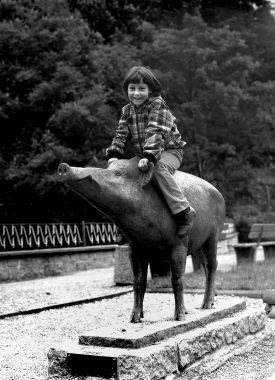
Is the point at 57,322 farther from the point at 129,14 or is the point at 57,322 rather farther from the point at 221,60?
the point at 129,14

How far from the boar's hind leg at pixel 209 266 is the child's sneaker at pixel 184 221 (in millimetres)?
966

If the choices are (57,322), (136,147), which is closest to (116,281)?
(57,322)

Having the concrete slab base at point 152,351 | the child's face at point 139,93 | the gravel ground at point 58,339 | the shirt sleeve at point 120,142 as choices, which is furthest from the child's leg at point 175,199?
the gravel ground at point 58,339

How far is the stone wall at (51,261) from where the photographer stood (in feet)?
43.7

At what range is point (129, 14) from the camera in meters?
25.6

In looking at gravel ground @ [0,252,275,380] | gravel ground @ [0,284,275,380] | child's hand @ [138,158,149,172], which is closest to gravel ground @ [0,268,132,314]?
gravel ground @ [0,252,275,380]

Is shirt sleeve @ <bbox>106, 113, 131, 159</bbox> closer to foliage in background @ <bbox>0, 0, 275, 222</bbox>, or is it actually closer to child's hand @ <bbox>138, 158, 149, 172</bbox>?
child's hand @ <bbox>138, 158, 149, 172</bbox>

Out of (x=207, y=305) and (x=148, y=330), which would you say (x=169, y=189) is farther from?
(x=207, y=305)

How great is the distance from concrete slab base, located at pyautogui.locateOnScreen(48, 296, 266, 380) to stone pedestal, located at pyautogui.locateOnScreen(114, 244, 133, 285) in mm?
5678

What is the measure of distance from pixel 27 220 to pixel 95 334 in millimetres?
15192

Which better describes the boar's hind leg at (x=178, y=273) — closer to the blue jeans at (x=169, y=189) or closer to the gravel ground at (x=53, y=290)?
the blue jeans at (x=169, y=189)

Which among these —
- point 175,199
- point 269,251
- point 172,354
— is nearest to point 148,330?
point 172,354

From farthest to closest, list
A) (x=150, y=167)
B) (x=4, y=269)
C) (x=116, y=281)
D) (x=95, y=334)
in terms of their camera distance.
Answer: (x=4, y=269) < (x=116, y=281) < (x=150, y=167) < (x=95, y=334)

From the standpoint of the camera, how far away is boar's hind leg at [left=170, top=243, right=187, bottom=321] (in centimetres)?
523
